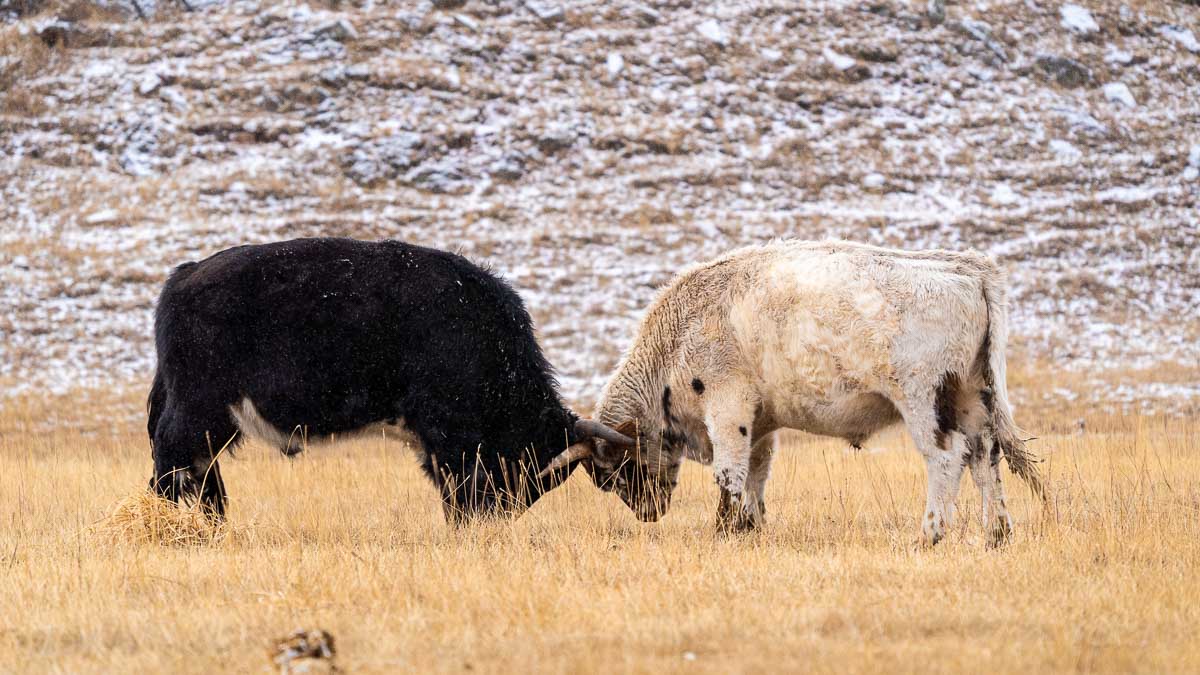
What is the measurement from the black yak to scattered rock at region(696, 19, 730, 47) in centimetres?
2942

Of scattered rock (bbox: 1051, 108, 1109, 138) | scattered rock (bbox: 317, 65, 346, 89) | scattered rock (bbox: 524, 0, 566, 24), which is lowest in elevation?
scattered rock (bbox: 1051, 108, 1109, 138)

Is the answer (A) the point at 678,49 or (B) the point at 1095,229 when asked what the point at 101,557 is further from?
(A) the point at 678,49

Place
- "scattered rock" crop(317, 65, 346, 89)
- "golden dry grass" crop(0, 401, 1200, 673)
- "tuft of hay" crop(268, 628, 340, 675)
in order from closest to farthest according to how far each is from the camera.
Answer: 1. "tuft of hay" crop(268, 628, 340, 675)
2. "golden dry grass" crop(0, 401, 1200, 673)
3. "scattered rock" crop(317, 65, 346, 89)

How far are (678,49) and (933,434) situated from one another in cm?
3003

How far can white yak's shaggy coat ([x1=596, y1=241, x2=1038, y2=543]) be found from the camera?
8.45 meters

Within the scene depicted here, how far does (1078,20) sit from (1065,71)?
11.3ft

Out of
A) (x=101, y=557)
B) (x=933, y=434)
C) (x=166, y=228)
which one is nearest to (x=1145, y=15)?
(x=166, y=228)

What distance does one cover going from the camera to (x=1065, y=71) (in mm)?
37062

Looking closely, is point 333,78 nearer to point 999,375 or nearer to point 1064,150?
point 1064,150

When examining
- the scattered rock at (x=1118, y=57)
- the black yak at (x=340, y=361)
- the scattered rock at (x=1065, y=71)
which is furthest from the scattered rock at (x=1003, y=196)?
the black yak at (x=340, y=361)

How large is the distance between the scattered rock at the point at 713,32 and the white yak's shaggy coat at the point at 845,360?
2888 cm

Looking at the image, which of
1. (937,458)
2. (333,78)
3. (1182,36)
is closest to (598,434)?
(937,458)

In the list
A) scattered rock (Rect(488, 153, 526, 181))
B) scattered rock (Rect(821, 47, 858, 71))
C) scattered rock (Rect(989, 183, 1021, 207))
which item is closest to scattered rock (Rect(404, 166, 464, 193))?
scattered rock (Rect(488, 153, 526, 181))

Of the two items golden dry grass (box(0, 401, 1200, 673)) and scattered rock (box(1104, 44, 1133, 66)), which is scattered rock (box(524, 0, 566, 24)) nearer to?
scattered rock (box(1104, 44, 1133, 66))
